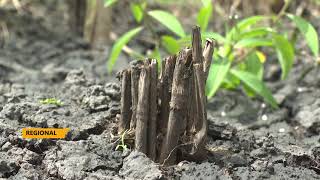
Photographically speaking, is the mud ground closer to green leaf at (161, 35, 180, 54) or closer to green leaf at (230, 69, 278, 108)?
green leaf at (230, 69, 278, 108)

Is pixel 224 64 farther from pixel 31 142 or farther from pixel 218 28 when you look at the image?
pixel 218 28

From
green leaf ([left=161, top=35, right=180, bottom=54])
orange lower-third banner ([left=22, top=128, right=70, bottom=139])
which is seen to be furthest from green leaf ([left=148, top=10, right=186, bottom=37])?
orange lower-third banner ([left=22, top=128, right=70, bottom=139])

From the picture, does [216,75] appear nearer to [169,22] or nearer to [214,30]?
[169,22]

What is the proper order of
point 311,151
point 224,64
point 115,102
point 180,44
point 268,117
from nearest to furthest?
point 311,151
point 115,102
point 224,64
point 268,117
point 180,44

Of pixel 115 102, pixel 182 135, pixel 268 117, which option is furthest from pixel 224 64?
pixel 182 135

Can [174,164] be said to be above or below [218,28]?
below

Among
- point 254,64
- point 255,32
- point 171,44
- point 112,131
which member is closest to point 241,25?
point 255,32

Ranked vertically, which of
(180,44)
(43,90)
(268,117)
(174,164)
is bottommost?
(174,164)
